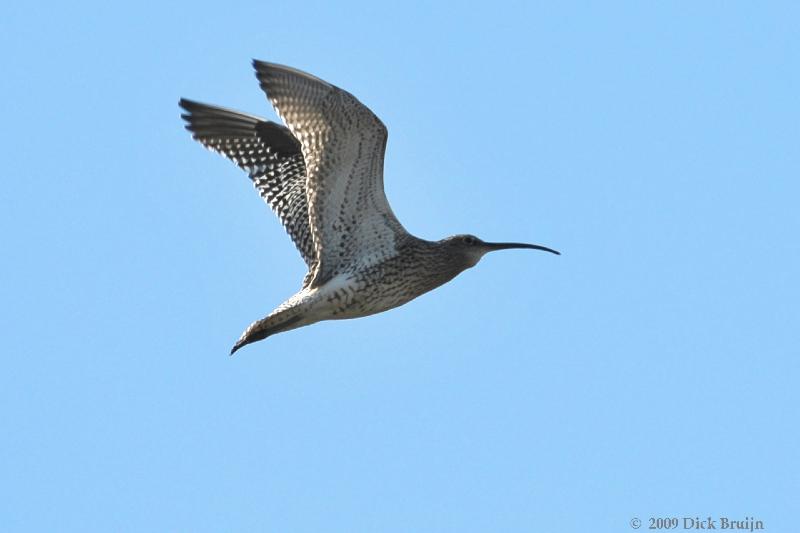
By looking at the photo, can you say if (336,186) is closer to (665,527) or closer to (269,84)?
(269,84)

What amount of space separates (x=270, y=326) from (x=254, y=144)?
325 centimetres

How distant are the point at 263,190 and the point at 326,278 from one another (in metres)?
2.44

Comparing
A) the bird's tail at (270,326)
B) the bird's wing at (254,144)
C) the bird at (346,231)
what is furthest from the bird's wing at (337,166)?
the bird's wing at (254,144)

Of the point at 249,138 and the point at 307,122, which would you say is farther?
the point at 249,138

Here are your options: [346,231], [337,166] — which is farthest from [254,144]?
[337,166]

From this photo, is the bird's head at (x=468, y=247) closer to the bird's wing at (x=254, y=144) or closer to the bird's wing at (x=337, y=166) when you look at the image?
the bird's wing at (x=337, y=166)

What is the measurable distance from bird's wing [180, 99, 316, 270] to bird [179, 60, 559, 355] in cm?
147

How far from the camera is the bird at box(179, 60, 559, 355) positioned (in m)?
12.9

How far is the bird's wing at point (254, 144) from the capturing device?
15.9m

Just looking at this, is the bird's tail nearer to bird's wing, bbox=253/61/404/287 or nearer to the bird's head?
bird's wing, bbox=253/61/404/287

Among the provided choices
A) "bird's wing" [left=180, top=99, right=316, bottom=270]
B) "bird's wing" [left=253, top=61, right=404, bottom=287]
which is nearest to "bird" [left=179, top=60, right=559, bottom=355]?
"bird's wing" [left=253, top=61, right=404, bottom=287]

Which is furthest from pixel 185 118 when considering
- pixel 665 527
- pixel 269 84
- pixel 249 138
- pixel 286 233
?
pixel 665 527

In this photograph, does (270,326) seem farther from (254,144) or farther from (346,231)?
(254,144)

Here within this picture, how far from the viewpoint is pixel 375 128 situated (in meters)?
12.9
